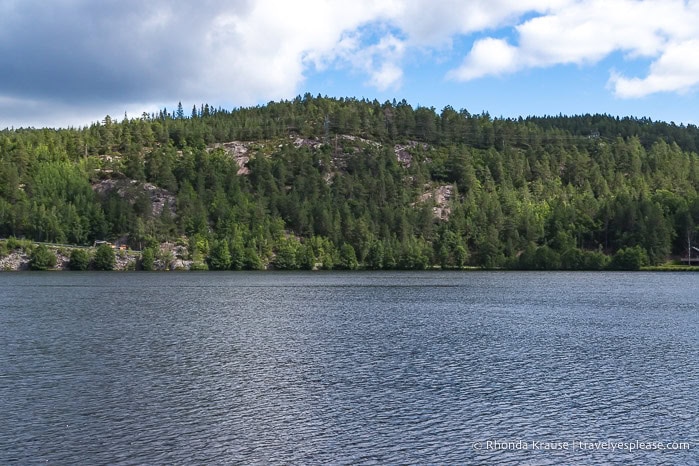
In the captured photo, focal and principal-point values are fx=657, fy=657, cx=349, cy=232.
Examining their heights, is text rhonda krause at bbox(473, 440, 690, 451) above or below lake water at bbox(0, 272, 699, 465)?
below

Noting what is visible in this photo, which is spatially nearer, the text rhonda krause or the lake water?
the lake water

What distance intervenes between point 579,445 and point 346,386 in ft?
55.9

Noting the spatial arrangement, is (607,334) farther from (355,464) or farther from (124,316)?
(124,316)

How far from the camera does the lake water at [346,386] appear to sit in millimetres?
32406

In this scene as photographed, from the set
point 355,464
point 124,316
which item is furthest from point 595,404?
point 124,316

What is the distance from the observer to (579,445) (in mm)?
33188

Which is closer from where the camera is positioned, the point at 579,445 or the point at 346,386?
the point at 579,445

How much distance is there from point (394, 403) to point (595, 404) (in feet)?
40.9

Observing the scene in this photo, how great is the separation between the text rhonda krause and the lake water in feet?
0.42

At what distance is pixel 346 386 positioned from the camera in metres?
45.4

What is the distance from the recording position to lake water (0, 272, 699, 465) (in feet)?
106

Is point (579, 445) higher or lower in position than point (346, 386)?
lower

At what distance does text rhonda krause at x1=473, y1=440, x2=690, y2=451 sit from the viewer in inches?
1286

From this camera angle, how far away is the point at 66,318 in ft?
267
